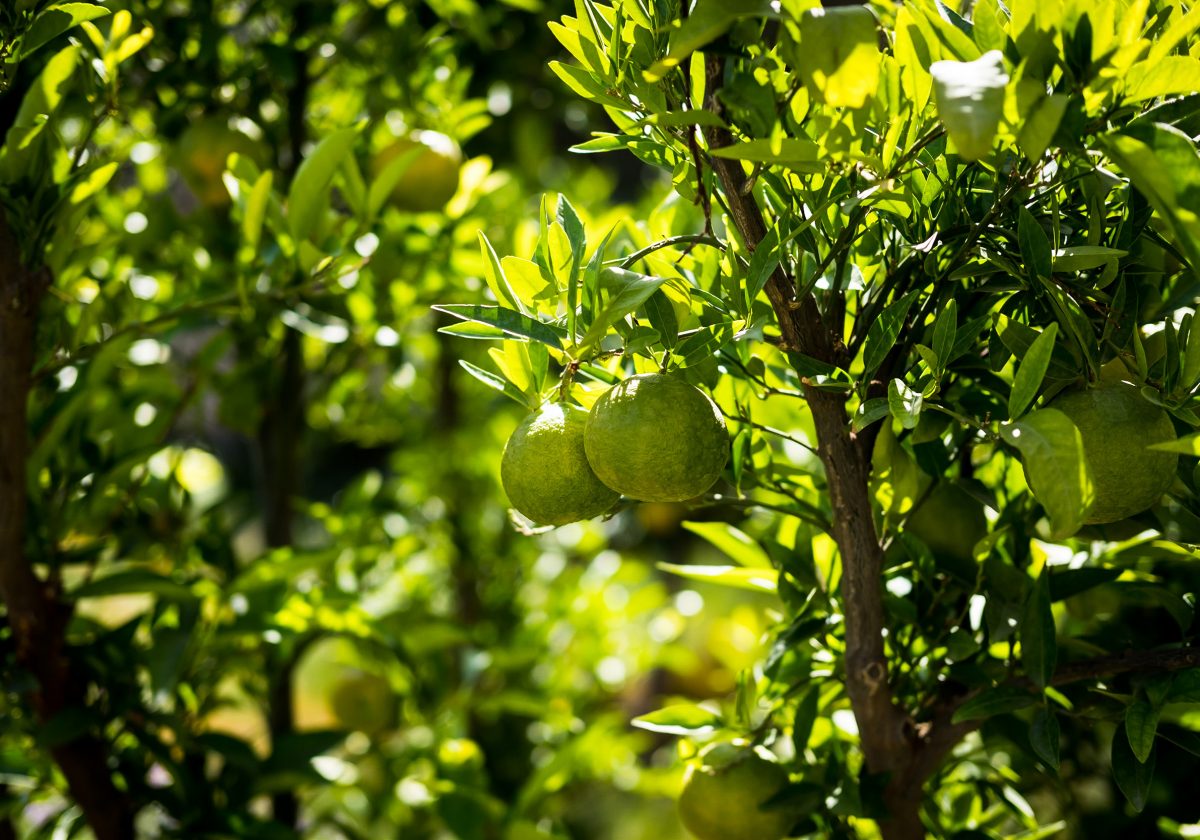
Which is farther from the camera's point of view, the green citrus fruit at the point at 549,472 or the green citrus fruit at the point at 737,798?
the green citrus fruit at the point at 737,798

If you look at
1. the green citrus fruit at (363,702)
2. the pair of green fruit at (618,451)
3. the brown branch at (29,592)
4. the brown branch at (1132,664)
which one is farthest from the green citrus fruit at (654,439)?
the green citrus fruit at (363,702)

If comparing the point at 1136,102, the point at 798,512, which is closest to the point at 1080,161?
the point at 1136,102

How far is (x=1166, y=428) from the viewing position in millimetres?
415

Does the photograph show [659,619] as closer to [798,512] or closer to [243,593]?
[243,593]

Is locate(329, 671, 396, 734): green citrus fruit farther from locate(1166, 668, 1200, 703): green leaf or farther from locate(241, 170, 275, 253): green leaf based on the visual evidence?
locate(1166, 668, 1200, 703): green leaf

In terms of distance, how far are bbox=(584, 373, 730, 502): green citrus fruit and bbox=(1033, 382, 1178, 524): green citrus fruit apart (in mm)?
147

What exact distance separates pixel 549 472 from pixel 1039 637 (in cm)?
24

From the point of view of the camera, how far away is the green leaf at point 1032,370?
0.37 meters

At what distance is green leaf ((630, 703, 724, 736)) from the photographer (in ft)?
1.88

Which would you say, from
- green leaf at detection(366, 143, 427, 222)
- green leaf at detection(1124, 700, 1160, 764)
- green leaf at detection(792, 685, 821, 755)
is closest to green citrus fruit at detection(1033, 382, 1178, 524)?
green leaf at detection(1124, 700, 1160, 764)

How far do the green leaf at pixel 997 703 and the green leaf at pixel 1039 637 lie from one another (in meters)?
0.01

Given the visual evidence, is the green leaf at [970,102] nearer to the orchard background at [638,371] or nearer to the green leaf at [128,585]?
the orchard background at [638,371]

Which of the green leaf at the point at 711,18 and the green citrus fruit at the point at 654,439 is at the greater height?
the green leaf at the point at 711,18

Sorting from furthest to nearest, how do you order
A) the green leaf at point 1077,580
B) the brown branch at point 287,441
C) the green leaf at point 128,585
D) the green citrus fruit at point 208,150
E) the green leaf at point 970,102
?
the brown branch at point 287,441 → the green citrus fruit at point 208,150 → the green leaf at point 128,585 → the green leaf at point 1077,580 → the green leaf at point 970,102
